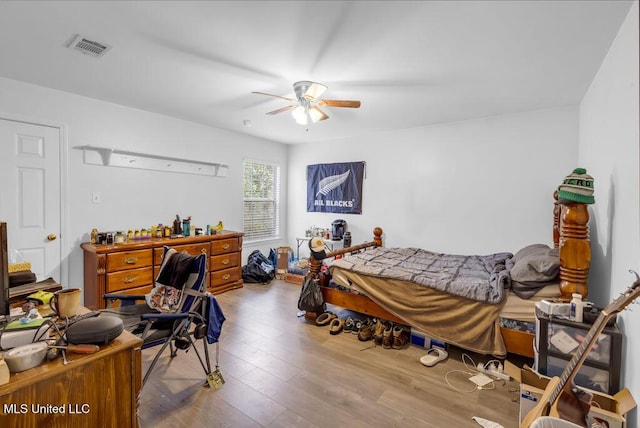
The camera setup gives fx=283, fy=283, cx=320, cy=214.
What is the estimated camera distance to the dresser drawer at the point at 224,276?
4.07m

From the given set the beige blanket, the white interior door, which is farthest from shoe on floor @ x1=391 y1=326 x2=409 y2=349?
the white interior door

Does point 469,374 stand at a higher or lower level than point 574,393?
lower

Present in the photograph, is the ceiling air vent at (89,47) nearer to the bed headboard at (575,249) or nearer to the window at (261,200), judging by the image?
the window at (261,200)

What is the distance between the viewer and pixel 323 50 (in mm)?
2121

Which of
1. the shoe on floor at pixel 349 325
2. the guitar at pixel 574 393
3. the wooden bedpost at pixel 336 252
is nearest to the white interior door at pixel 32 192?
the wooden bedpost at pixel 336 252

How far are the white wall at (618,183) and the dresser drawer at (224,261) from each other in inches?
160

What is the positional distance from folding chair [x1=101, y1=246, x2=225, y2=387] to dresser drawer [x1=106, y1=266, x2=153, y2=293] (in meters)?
0.83

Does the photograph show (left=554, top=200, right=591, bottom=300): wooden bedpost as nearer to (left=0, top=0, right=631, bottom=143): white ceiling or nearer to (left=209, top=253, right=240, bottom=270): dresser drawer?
(left=0, top=0, right=631, bottom=143): white ceiling

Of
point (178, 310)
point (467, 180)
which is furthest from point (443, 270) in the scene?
point (178, 310)

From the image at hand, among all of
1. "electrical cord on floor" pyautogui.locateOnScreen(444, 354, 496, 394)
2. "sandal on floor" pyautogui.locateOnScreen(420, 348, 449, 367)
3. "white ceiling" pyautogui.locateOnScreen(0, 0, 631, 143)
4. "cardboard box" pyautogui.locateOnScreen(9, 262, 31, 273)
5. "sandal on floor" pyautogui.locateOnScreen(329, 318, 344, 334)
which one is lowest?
"electrical cord on floor" pyautogui.locateOnScreen(444, 354, 496, 394)

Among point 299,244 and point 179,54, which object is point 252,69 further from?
point 299,244

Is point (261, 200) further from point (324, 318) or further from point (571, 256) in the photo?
point (571, 256)

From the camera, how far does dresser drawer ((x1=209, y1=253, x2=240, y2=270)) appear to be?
4058mm

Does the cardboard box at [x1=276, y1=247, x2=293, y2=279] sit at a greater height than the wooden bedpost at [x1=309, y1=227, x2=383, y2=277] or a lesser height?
lesser
